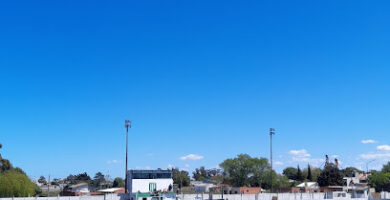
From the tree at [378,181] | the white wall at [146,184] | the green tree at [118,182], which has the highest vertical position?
the white wall at [146,184]

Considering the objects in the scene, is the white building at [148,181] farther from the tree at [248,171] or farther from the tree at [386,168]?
the tree at [386,168]

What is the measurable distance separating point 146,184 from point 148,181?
0.67m

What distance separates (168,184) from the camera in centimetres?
→ 8144

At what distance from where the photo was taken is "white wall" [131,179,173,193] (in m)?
78.6

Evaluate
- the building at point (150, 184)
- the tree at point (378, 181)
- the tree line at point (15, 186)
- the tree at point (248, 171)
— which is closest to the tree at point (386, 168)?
the tree at point (378, 181)

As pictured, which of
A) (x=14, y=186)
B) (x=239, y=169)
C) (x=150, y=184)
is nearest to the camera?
(x=14, y=186)

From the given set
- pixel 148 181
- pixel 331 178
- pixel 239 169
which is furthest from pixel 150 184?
pixel 331 178

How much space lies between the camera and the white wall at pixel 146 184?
78562 millimetres

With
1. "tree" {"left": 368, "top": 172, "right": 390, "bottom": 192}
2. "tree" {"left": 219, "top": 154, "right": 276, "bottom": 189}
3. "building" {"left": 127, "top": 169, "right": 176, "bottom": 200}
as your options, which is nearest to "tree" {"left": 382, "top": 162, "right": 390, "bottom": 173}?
"tree" {"left": 368, "top": 172, "right": 390, "bottom": 192}

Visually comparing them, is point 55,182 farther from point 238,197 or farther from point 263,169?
point 238,197

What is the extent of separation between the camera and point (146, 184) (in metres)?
79.7

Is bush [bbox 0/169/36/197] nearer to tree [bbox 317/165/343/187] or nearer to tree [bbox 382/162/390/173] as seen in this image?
tree [bbox 317/165/343/187]

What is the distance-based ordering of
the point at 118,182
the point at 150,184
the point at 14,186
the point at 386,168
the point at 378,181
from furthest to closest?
the point at 118,182
the point at 386,168
the point at 378,181
the point at 150,184
the point at 14,186

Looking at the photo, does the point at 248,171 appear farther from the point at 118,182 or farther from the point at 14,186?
the point at 14,186
